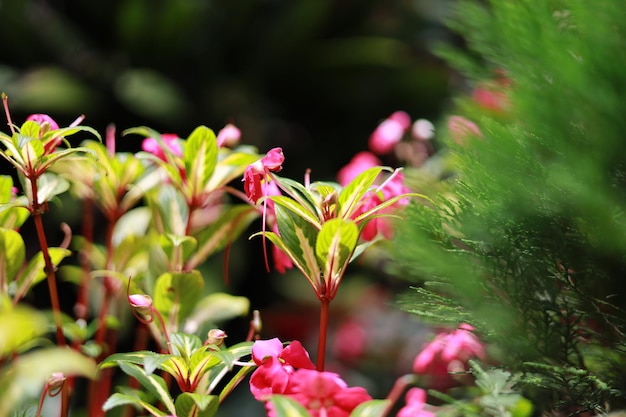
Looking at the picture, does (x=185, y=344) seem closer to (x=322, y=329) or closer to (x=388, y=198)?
(x=322, y=329)

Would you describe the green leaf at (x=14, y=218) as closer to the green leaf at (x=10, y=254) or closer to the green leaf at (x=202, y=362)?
the green leaf at (x=10, y=254)

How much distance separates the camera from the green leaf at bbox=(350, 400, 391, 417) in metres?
0.38

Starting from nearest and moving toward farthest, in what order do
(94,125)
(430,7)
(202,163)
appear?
1. (202,163)
2. (94,125)
3. (430,7)

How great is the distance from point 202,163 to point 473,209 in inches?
9.3

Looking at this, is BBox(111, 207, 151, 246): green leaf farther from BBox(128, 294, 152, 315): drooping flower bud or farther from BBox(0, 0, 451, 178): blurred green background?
BBox(0, 0, 451, 178): blurred green background

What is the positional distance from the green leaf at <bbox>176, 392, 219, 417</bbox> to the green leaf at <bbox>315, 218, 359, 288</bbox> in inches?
4.6

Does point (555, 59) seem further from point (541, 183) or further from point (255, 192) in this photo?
point (255, 192)

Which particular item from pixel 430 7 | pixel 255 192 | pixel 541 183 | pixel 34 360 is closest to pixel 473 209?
pixel 541 183

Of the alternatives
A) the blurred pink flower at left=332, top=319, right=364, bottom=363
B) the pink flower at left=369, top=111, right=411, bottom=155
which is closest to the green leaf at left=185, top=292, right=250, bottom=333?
the pink flower at left=369, top=111, right=411, bottom=155

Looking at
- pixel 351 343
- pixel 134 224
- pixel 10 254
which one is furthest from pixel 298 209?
pixel 351 343

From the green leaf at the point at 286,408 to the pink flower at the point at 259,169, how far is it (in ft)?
0.58

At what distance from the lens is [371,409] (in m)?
0.38

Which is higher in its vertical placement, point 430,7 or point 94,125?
point 430,7

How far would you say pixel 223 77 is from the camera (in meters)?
2.42
